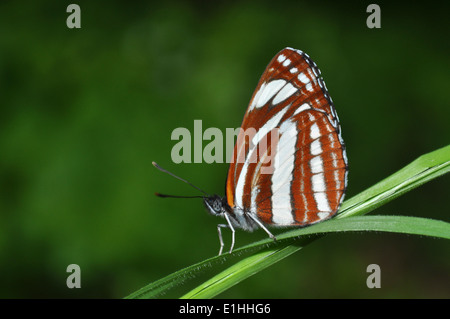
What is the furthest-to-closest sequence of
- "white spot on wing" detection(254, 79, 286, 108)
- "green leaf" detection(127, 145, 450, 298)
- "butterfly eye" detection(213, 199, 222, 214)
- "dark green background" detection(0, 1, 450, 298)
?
"dark green background" detection(0, 1, 450, 298) < "butterfly eye" detection(213, 199, 222, 214) < "white spot on wing" detection(254, 79, 286, 108) < "green leaf" detection(127, 145, 450, 298)

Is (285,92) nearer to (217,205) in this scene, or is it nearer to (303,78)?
(303,78)

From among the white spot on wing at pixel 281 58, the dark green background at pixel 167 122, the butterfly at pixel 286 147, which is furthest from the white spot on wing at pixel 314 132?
the dark green background at pixel 167 122

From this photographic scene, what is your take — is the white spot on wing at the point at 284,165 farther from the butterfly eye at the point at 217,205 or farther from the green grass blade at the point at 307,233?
the green grass blade at the point at 307,233

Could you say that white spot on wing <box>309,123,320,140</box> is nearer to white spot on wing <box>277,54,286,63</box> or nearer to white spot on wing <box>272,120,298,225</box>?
white spot on wing <box>272,120,298,225</box>

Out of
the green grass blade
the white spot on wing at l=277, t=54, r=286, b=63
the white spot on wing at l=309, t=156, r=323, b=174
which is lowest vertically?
the green grass blade

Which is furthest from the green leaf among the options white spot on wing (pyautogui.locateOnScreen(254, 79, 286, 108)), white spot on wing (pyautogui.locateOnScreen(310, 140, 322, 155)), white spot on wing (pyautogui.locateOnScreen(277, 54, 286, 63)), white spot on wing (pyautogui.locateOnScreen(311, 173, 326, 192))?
white spot on wing (pyautogui.locateOnScreen(277, 54, 286, 63))

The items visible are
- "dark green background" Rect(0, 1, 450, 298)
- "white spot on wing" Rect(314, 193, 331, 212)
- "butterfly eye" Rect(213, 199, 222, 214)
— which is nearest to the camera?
"white spot on wing" Rect(314, 193, 331, 212)

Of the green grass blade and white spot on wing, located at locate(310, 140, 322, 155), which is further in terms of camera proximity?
white spot on wing, located at locate(310, 140, 322, 155)
